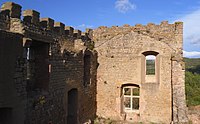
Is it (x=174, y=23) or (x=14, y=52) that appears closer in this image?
(x=14, y=52)

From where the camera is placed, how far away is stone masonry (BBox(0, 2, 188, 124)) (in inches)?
283

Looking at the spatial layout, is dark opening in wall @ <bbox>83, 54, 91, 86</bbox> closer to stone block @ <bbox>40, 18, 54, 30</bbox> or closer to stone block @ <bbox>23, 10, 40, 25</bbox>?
stone block @ <bbox>40, 18, 54, 30</bbox>

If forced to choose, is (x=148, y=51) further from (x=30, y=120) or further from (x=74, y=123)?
(x=30, y=120)

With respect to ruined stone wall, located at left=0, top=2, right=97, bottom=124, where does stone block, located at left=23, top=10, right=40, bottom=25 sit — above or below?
above

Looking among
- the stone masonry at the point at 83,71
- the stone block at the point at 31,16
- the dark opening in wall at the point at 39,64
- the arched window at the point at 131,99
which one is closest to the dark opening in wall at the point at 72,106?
the stone masonry at the point at 83,71

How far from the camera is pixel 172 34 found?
13516 mm

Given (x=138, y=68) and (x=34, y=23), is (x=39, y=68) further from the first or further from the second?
(x=138, y=68)

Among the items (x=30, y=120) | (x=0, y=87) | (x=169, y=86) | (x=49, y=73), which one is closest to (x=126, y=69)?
(x=169, y=86)

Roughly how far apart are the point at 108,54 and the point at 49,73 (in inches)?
233

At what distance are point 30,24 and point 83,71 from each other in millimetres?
4847

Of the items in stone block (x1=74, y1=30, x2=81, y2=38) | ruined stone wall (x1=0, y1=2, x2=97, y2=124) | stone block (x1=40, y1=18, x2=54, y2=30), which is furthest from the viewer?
stone block (x1=74, y1=30, x2=81, y2=38)

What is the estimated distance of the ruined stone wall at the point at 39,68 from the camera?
6.92 meters

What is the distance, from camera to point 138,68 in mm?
13805

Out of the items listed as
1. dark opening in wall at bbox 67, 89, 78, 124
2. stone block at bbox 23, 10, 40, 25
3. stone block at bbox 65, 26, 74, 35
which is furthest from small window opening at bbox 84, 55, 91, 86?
stone block at bbox 23, 10, 40, 25
